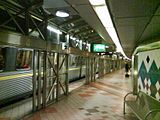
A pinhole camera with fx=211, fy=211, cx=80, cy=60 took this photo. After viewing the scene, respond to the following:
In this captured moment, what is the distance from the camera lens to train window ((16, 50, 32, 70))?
716 cm

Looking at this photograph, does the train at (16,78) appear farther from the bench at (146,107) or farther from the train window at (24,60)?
the bench at (146,107)

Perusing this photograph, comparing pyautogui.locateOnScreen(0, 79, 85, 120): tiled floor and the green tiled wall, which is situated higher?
the green tiled wall

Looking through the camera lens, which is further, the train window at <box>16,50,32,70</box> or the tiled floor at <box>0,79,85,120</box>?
the train window at <box>16,50,32,70</box>

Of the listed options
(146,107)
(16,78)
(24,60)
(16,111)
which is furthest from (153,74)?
(24,60)

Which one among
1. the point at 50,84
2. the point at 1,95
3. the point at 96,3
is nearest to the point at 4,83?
the point at 1,95

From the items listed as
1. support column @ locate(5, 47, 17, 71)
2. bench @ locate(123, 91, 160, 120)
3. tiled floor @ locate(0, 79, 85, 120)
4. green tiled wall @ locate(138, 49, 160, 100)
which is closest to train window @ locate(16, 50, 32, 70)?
support column @ locate(5, 47, 17, 71)

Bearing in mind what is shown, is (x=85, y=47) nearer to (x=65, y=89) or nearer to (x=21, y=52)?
(x=65, y=89)

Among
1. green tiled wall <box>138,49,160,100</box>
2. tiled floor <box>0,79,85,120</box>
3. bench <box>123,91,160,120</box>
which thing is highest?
green tiled wall <box>138,49,160,100</box>

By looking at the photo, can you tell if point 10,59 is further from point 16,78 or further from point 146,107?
point 146,107

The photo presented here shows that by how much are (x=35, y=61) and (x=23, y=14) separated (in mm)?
1825

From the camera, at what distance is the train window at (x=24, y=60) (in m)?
7.16

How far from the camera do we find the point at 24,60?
7.52 m

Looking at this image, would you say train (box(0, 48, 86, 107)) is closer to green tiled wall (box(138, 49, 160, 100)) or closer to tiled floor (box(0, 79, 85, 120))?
tiled floor (box(0, 79, 85, 120))

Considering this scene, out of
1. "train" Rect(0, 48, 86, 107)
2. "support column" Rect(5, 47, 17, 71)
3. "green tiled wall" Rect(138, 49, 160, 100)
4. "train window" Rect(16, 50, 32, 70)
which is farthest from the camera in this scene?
"train window" Rect(16, 50, 32, 70)
